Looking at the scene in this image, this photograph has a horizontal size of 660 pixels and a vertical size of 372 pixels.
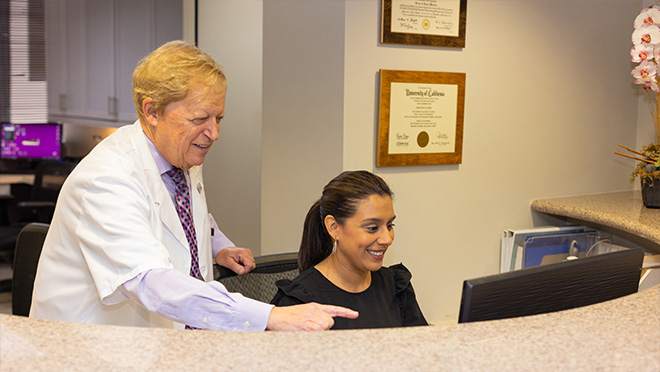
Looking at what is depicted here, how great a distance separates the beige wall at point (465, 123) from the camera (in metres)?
2.68

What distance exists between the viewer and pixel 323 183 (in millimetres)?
2807

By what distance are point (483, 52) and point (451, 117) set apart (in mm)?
350

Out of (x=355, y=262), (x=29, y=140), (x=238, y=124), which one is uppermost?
(x=238, y=124)

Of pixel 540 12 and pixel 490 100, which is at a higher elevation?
pixel 540 12

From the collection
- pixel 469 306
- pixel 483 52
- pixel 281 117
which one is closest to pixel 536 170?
pixel 483 52

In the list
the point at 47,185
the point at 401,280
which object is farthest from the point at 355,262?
the point at 47,185

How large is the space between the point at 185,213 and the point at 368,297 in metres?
0.56

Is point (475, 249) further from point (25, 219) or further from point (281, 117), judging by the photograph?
point (25, 219)

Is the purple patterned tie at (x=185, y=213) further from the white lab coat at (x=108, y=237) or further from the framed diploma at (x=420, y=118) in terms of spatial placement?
the framed diploma at (x=420, y=118)

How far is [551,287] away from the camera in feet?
3.40

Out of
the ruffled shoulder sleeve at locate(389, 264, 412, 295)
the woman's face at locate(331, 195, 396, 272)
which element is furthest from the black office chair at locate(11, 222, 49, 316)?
the ruffled shoulder sleeve at locate(389, 264, 412, 295)

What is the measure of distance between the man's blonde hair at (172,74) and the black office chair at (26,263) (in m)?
1.07

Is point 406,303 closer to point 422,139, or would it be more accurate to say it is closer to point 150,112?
point 150,112

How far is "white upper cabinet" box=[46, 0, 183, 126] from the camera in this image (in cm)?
439
